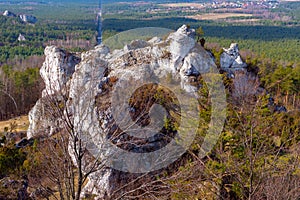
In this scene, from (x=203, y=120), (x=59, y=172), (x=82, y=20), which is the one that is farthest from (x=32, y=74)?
(x=82, y=20)

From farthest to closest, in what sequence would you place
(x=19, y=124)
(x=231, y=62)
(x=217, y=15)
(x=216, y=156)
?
(x=217, y=15)
(x=19, y=124)
(x=231, y=62)
(x=216, y=156)

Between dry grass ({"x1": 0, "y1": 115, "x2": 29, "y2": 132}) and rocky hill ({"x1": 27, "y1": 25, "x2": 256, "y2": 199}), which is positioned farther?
dry grass ({"x1": 0, "y1": 115, "x2": 29, "y2": 132})

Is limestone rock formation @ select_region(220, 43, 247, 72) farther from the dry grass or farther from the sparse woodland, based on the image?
the dry grass

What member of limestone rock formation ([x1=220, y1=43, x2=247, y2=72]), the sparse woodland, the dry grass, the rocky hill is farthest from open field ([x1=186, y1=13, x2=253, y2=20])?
the rocky hill

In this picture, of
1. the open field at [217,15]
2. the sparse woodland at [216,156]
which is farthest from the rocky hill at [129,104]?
the open field at [217,15]

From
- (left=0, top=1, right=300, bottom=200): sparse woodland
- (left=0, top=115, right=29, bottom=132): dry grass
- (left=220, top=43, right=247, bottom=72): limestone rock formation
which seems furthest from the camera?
(left=0, top=115, right=29, bottom=132): dry grass

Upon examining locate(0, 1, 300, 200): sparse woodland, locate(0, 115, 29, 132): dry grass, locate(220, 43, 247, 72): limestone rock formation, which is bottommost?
locate(0, 115, 29, 132): dry grass

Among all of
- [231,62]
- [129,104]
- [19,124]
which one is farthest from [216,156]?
[19,124]

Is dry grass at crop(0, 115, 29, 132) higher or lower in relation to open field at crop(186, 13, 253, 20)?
lower

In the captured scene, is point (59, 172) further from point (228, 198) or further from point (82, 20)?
point (82, 20)

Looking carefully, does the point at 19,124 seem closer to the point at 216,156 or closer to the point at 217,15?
the point at 216,156

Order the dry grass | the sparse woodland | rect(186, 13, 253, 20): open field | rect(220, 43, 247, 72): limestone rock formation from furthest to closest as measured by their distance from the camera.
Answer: rect(186, 13, 253, 20): open field, the dry grass, rect(220, 43, 247, 72): limestone rock formation, the sparse woodland
